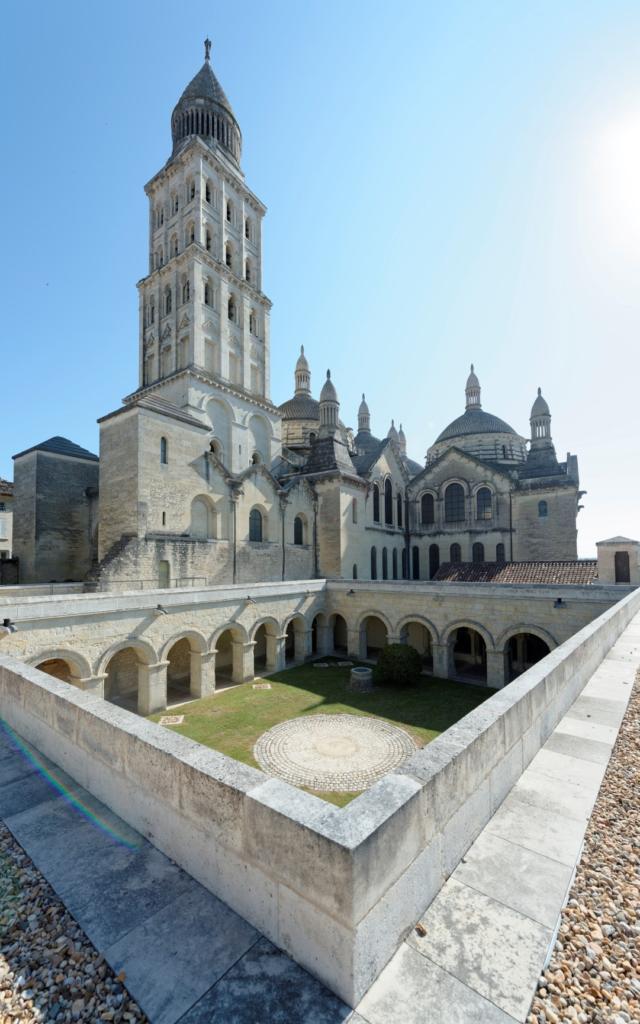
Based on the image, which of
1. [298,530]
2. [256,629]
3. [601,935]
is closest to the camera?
[601,935]

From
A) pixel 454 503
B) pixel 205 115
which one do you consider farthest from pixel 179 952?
pixel 205 115

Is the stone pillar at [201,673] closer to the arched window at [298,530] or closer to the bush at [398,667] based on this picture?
the bush at [398,667]

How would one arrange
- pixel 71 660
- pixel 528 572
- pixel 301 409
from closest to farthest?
pixel 71 660
pixel 528 572
pixel 301 409

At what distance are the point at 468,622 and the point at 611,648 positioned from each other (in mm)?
9060

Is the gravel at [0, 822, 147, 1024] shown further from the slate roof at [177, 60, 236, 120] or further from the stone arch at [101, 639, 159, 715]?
the slate roof at [177, 60, 236, 120]

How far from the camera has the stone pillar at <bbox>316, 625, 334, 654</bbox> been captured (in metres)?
23.5

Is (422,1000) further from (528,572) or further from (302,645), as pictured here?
(528,572)

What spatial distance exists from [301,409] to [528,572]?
1004 inches

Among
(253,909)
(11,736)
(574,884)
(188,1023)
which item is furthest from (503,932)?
(11,736)

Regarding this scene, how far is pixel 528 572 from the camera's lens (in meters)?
22.9

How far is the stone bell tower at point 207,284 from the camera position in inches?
1072

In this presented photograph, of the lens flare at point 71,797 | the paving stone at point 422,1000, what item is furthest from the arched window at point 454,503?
the paving stone at point 422,1000

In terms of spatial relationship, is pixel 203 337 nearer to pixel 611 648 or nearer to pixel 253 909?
pixel 611 648

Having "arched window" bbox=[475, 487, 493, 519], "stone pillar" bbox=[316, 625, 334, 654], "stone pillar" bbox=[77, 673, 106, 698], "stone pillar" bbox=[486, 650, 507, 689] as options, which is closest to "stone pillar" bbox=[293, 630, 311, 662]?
"stone pillar" bbox=[316, 625, 334, 654]
